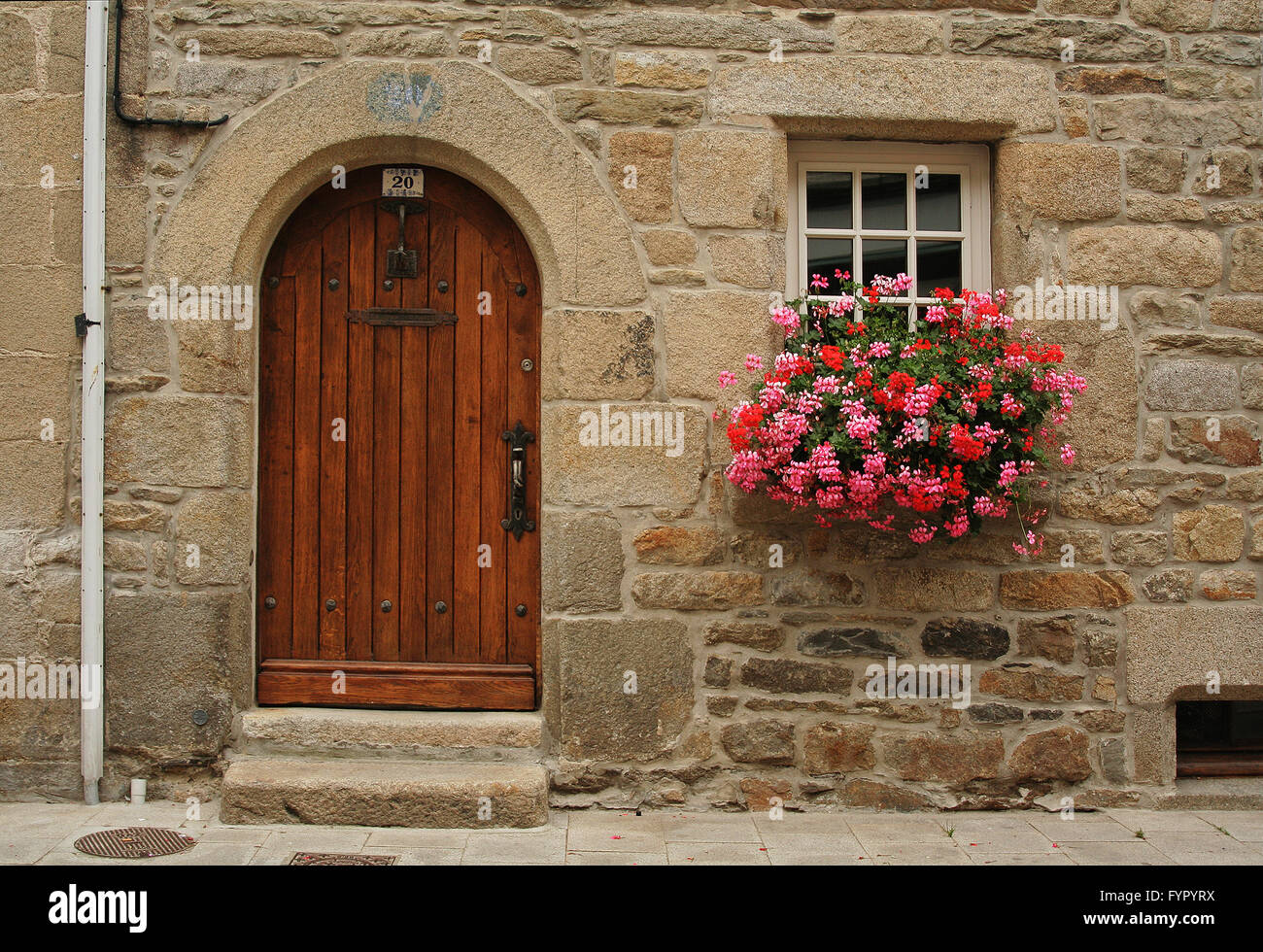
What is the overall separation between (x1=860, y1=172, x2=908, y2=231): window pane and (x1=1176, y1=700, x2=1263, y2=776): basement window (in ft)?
7.64

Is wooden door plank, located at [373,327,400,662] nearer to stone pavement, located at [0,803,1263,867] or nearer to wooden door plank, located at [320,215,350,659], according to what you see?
wooden door plank, located at [320,215,350,659]

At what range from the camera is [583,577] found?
4160mm

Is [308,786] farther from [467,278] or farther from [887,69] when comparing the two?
[887,69]

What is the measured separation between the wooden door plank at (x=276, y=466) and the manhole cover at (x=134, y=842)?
0.78 meters

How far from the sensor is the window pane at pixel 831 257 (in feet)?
14.6

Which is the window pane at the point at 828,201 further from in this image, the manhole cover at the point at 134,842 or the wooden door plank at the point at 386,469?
the manhole cover at the point at 134,842

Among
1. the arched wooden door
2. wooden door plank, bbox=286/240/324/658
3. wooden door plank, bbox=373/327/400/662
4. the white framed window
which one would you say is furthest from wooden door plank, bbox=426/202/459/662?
the white framed window

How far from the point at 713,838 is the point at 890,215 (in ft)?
8.51

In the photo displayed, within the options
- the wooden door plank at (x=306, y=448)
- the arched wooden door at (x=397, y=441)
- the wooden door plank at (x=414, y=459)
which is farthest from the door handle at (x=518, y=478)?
the wooden door plank at (x=306, y=448)

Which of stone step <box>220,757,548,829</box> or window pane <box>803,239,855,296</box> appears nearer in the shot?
stone step <box>220,757,548,829</box>

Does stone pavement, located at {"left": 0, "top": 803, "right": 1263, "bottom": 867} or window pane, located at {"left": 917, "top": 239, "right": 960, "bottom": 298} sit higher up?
window pane, located at {"left": 917, "top": 239, "right": 960, "bottom": 298}

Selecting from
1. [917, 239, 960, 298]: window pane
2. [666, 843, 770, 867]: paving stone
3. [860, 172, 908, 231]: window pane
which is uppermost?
[860, 172, 908, 231]: window pane

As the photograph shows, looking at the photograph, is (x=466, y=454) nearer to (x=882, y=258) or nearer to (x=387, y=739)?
(x=387, y=739)

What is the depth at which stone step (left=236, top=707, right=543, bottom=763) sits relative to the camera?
4.14 m
